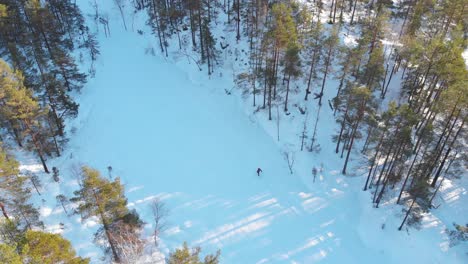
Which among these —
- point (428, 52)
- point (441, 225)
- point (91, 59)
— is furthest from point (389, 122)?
point (91, 59)

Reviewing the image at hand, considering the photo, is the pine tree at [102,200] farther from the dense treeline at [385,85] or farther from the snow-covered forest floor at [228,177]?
the dense treeline at [385,85]

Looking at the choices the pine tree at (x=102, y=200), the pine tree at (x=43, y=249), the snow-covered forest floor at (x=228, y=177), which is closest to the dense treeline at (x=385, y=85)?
the snow-covered forest floor at (x=228, y=177)

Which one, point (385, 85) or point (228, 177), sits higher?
point (385, 85)

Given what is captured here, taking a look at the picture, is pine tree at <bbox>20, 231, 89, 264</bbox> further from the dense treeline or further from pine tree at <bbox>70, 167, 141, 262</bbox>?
the dense treeline

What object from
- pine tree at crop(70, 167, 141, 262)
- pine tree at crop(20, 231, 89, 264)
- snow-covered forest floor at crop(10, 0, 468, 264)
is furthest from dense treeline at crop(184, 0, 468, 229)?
→ pine tree at crop(20, 231, 89, 264)

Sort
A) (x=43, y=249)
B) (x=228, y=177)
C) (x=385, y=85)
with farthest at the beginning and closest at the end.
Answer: (x=385, y=85) < (x=228, y=177) < (x=43, y=249)

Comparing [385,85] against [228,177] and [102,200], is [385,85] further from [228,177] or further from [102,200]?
[102,200]

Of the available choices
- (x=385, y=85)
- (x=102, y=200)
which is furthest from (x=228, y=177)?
(x=385, y=85)

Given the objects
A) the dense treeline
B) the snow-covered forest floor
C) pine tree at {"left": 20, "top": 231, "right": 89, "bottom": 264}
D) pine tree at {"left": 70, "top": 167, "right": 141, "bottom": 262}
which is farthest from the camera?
the snow-covered forest floor

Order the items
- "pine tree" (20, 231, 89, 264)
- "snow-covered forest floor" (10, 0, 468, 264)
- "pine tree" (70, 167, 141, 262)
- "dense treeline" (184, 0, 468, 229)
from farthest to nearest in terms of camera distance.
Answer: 1. "snow-covered forest floor" (10, 0, 468, 264)
2. "dense treeline" (184, 0, 468, 229)
3. "pine tree" (70, 167, 141, 262)
4. "pine tree" (20, 231, 89, 264)
